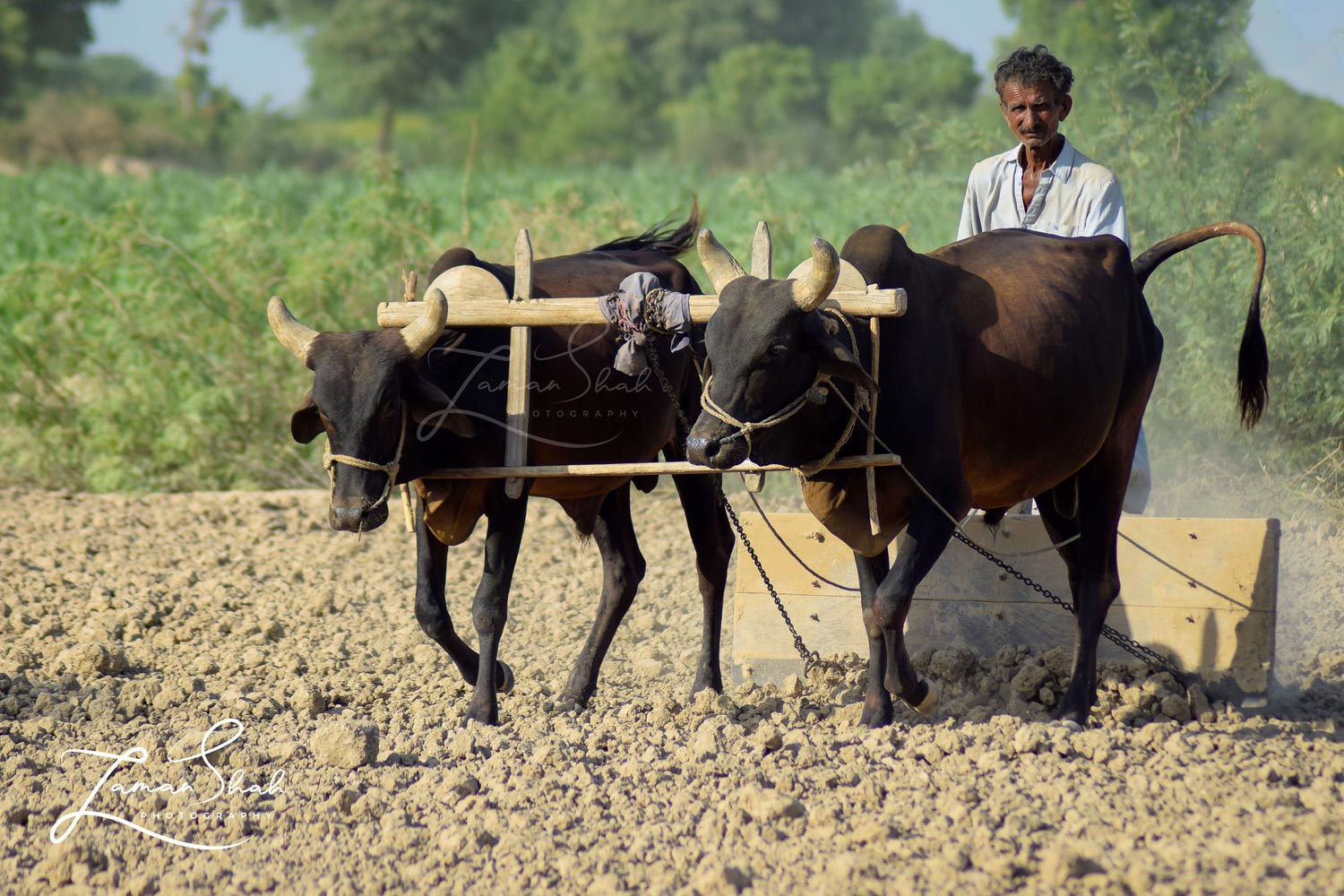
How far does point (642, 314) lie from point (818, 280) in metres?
0.84

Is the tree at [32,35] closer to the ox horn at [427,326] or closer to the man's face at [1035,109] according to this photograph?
the ox horn at [427,326]

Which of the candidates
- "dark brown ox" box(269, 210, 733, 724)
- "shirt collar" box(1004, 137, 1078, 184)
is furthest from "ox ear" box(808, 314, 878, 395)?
"shirt collar" box(1004, 137, 1078, 184)

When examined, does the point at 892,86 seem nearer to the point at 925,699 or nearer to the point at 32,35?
the point at 32,35

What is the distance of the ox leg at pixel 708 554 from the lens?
19.0ft

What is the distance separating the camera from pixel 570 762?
431 cm

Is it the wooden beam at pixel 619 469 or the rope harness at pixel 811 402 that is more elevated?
the rope harness at pixel 811 402

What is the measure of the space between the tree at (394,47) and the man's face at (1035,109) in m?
44.3

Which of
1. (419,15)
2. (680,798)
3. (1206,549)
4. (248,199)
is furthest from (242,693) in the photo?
(419,15)

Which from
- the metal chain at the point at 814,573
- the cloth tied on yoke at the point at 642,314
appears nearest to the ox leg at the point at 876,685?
the metal chain at the point at 814,573

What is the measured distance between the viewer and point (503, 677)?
539 centimetres

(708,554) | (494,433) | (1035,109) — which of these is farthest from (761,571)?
(1035,109)

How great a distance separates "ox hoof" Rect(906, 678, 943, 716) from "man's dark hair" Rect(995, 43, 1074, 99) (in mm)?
2320

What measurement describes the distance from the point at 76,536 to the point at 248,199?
119 inches
